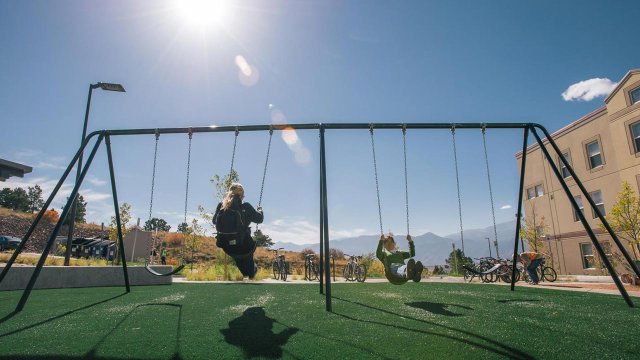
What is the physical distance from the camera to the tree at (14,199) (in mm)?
74562

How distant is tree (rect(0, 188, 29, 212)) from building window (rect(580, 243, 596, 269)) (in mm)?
99544

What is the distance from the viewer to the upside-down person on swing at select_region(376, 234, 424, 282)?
714 cm

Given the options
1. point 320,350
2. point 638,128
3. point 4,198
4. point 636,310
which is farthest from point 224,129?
point 4,198

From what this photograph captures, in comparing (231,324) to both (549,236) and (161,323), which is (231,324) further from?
(549,236)

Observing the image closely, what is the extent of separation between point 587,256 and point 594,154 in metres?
6.87

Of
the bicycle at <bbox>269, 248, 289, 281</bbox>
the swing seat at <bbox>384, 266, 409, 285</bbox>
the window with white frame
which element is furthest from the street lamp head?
the window with white frame

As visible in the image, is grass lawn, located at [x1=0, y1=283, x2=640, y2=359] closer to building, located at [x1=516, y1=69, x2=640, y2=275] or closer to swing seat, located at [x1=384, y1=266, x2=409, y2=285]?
swing seat, located at [x1=384, y1=266, x2=409, y2=285]

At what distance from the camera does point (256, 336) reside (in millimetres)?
3941

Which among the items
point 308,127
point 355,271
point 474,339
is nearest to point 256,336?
point 474,339

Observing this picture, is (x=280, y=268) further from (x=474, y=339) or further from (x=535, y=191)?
(x=535, y=191)

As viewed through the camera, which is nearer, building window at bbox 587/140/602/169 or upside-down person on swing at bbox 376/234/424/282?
upside-down person on swing at bbox 376/234/424/282

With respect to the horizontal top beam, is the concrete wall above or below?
below

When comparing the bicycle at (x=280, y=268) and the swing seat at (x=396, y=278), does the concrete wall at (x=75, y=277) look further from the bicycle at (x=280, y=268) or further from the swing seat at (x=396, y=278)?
the swing seat at (x=396, y=278)

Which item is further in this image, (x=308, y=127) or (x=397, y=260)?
(x=397, y=260)
